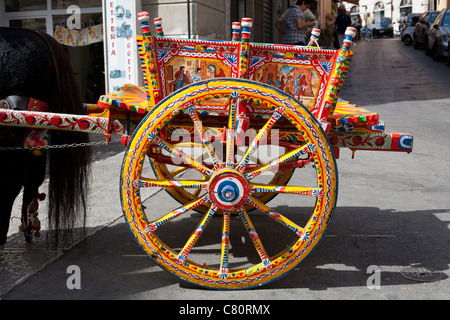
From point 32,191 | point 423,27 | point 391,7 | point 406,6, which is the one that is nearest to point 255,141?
point 32,191

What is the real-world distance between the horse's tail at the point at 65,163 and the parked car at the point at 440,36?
16.1 metres

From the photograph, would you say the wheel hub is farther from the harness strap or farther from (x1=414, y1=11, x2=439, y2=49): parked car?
(x1=414, y1=11, x2=439, y2=49): parked car

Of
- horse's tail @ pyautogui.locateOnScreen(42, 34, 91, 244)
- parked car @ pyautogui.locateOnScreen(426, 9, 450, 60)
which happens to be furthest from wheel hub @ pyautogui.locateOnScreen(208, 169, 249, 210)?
parked car @ pyautogui.locateOnScreen(426, 9, 450, 60)

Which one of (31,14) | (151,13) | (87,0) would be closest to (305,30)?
(151,13)

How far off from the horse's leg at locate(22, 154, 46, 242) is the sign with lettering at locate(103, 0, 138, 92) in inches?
201

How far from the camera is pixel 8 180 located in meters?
3.46

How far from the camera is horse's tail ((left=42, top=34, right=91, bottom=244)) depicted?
141 inches

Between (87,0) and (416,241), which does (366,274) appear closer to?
(416,241)

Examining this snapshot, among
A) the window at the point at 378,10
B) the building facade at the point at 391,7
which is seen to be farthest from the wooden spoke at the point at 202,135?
the window at the point at 378,10

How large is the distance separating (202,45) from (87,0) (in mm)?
7466

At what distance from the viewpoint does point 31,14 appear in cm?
1009

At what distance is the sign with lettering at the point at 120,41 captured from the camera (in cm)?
876

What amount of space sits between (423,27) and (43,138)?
22957 millimetres

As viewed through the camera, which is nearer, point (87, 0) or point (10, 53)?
point (10, 53)
